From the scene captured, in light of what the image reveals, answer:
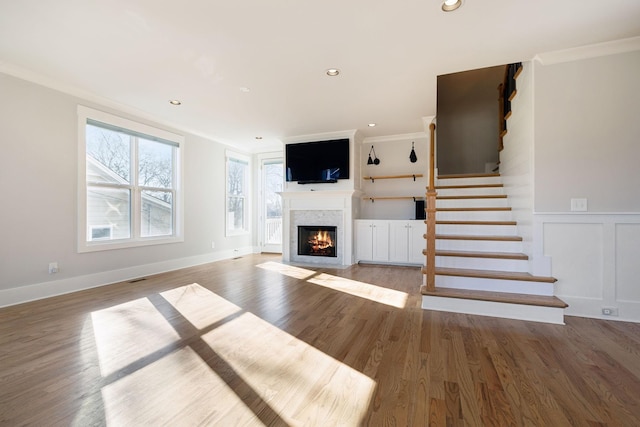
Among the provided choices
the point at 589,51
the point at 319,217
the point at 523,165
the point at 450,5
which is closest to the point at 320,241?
the point at 319,217

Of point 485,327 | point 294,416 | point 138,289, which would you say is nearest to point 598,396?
point 485,327

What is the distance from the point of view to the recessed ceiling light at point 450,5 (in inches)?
86.9

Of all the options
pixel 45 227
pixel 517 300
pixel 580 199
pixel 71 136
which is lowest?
pixel 517 300

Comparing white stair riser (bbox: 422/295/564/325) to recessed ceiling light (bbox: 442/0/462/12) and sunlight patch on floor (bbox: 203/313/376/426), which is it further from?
recessed ceiling light (bbox: 442/0/462/12)

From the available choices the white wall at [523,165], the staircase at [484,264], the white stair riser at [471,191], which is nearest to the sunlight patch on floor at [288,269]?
the staircase at [484,264]

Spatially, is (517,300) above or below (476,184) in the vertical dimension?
below

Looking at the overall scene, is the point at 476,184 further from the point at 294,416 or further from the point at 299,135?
the point at 294,416

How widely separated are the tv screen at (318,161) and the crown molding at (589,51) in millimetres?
3251

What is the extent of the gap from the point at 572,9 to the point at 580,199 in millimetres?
1678

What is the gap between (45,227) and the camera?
350cm

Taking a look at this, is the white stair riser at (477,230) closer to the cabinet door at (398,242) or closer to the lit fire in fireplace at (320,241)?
the cabinet door at (398,242)

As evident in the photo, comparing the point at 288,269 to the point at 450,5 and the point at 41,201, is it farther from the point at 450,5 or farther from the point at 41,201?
the point at 450,5

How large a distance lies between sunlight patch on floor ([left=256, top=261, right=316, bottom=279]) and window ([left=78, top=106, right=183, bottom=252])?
1724 mm

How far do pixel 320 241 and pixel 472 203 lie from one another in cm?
300
